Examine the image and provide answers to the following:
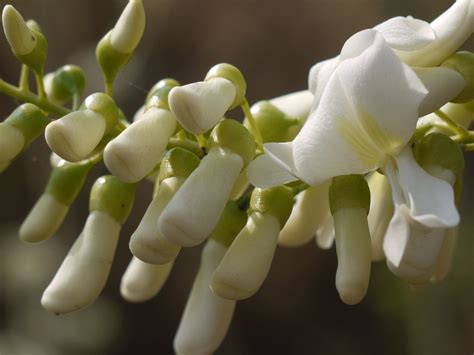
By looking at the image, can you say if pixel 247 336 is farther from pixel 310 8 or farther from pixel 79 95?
pixel 79 95

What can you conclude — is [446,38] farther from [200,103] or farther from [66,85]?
[66,85]

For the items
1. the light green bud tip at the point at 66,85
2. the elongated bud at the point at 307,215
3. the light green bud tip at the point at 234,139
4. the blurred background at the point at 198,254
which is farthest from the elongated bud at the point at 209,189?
the blurred background at the point at 198,254

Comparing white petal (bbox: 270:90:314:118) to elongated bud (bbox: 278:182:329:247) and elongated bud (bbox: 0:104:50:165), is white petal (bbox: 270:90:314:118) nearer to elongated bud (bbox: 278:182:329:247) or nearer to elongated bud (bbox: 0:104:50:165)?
elongated bud (bbox: 278:182:329:247)

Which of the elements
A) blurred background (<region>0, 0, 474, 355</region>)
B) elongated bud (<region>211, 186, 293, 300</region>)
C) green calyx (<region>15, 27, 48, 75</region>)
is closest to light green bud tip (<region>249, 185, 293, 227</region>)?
elongated bud (<region>211, 186, 293, 300</region>)

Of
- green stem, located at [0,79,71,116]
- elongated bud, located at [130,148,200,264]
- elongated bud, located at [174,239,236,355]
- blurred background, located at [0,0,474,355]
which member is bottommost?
blurred background, located at [0,0,474,355]

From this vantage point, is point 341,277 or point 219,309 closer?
point 341,277

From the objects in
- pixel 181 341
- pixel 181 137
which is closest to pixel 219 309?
pixel 181 341
